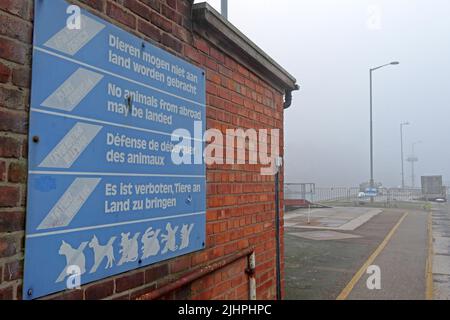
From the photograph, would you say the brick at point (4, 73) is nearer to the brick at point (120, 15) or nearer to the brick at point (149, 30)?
the brick at point (120, 15)

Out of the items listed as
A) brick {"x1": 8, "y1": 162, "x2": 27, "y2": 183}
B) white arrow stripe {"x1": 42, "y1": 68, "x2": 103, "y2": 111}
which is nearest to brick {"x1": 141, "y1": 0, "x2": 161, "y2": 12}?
white arrow stripe {"x1": 42, "y1": 68, "x2": 103, "y2": 111}

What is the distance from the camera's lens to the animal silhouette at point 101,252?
2.10 m

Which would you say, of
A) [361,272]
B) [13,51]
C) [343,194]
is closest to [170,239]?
[13,51]

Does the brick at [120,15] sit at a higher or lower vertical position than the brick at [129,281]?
higher

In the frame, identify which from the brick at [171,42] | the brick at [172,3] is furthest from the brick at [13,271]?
the brick at [172,3]

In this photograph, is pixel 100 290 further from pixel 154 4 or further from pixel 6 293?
pixel 154 4

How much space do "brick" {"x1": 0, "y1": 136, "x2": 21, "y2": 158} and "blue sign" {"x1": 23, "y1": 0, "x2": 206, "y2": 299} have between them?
7cm

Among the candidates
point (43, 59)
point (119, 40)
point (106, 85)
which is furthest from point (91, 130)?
point (119, 40)

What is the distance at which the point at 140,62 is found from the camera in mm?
2445

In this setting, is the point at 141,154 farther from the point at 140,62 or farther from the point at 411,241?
the point at 411,241

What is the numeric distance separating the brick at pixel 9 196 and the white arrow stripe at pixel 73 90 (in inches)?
15.8

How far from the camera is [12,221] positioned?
67.4 inches

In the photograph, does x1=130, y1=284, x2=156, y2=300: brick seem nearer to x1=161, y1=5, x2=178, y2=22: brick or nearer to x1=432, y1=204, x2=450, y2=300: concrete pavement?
x1=161, y1=5, x2=178, y2=22: brick

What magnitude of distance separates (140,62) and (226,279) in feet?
6.25
